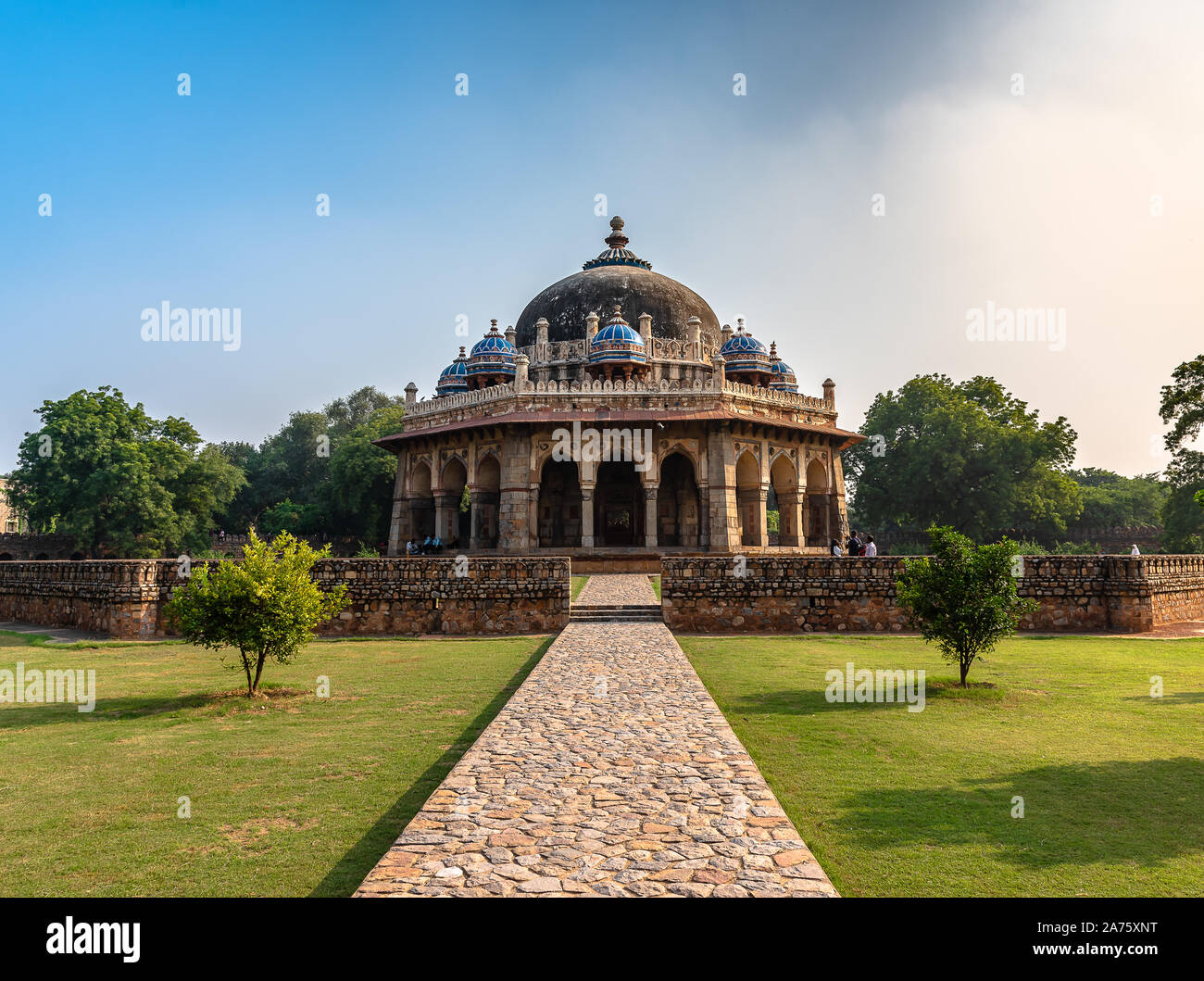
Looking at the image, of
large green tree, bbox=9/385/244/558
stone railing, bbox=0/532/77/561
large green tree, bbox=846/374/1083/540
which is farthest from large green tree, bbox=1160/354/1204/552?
stone railing, bbox=0/532/77/561

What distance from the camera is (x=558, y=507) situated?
29266 mm

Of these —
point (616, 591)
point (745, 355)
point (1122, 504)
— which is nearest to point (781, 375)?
point (745, 355)

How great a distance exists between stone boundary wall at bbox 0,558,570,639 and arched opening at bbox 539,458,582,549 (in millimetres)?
14830

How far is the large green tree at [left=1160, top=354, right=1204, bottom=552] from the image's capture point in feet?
81.7

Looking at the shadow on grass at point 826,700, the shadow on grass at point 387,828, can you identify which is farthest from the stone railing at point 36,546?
the shadow on grass at point 826,700

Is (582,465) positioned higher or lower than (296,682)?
higher

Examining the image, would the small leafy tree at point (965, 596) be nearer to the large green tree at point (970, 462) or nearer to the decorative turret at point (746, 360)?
the decorative turret at point (746, 360)

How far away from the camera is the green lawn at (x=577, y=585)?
53.3 feet

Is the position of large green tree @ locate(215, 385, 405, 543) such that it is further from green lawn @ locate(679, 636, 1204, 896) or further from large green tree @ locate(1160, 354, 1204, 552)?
large green tree @ locate(1160, 354, 1204, 552)
